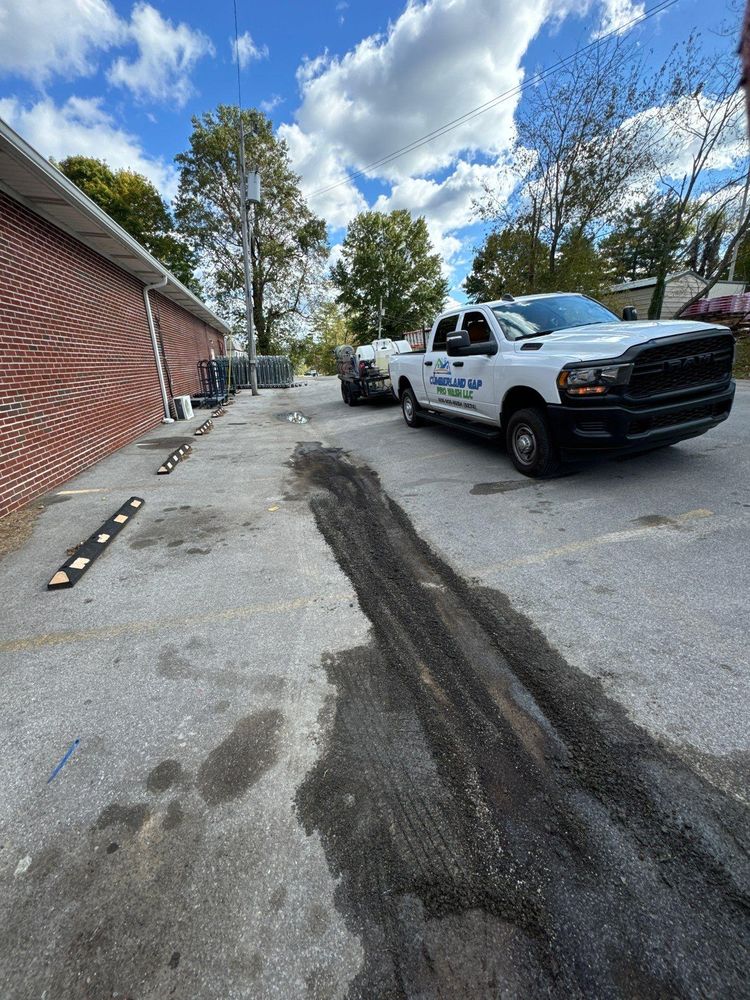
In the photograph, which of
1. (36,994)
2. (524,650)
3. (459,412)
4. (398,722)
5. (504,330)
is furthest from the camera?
(459,412)

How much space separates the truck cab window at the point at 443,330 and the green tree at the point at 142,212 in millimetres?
33095

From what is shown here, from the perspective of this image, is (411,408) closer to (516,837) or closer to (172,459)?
(172,459)

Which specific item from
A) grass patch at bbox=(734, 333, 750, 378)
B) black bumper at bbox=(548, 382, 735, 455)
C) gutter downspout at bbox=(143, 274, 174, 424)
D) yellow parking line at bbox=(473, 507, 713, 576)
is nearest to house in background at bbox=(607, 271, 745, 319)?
grass patch at bbox=(734, 333, 750, 378)

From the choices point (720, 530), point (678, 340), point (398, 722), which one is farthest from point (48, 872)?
point (678, 340)

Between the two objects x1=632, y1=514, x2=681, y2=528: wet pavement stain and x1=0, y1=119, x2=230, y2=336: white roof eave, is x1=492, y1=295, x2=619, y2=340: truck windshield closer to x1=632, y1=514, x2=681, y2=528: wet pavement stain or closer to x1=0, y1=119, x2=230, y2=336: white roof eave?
x1=632, y1=514, x2=681, y2=528: wet pavement stain

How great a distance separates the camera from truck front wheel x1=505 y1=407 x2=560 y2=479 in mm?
4875

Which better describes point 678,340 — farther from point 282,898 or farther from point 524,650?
point 282,898

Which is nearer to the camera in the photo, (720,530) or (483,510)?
(720,530)

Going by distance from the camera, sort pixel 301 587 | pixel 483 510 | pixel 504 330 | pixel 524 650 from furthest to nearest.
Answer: pixel 504 330, pixel 483 510, pixel 301 587, pixel 524 650

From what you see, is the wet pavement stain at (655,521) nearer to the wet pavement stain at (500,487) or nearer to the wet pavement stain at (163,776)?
the wet pavement stain at (500,487)

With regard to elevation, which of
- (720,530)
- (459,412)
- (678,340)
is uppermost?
(678,340)

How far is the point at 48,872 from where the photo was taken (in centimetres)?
153

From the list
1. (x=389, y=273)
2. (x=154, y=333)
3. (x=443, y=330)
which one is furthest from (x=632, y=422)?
(x=389, y=273)

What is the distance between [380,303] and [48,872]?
2040 inches
